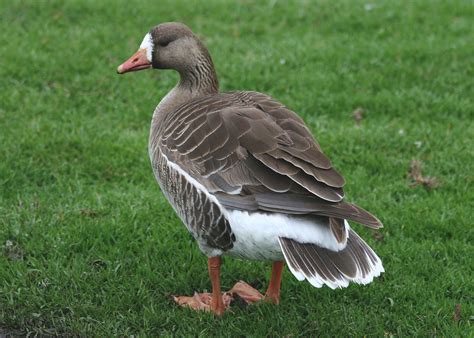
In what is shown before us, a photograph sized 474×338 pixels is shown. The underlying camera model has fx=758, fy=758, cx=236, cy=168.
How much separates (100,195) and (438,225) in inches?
93.2

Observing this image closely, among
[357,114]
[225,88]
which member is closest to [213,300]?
[357,114]

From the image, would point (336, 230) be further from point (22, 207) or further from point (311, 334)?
point (22, 207)

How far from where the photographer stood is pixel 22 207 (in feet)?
17.1

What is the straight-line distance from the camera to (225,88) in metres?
7.12

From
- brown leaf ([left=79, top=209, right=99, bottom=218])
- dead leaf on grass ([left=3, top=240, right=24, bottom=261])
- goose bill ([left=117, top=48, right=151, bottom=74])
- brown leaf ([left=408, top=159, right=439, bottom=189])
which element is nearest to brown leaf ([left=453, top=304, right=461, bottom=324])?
brown leaf ([left=408, top=159, right=439, bottom=189])

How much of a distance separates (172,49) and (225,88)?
2.47 metres

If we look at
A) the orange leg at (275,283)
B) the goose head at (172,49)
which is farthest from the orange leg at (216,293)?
the goose head at (172,49)

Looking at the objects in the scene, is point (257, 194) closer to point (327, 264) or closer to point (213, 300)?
point (327, 264)

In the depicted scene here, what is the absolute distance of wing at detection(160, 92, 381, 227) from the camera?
3707mm

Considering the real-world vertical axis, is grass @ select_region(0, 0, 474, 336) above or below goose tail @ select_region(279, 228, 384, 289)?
below

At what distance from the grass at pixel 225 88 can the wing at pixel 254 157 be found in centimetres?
78

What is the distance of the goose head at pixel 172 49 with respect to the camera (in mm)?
4656

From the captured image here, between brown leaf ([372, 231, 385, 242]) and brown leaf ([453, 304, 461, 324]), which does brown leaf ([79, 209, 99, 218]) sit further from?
brown leaf ([453, 304, 461, 324])

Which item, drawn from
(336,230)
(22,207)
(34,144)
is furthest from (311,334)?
(34,144)
